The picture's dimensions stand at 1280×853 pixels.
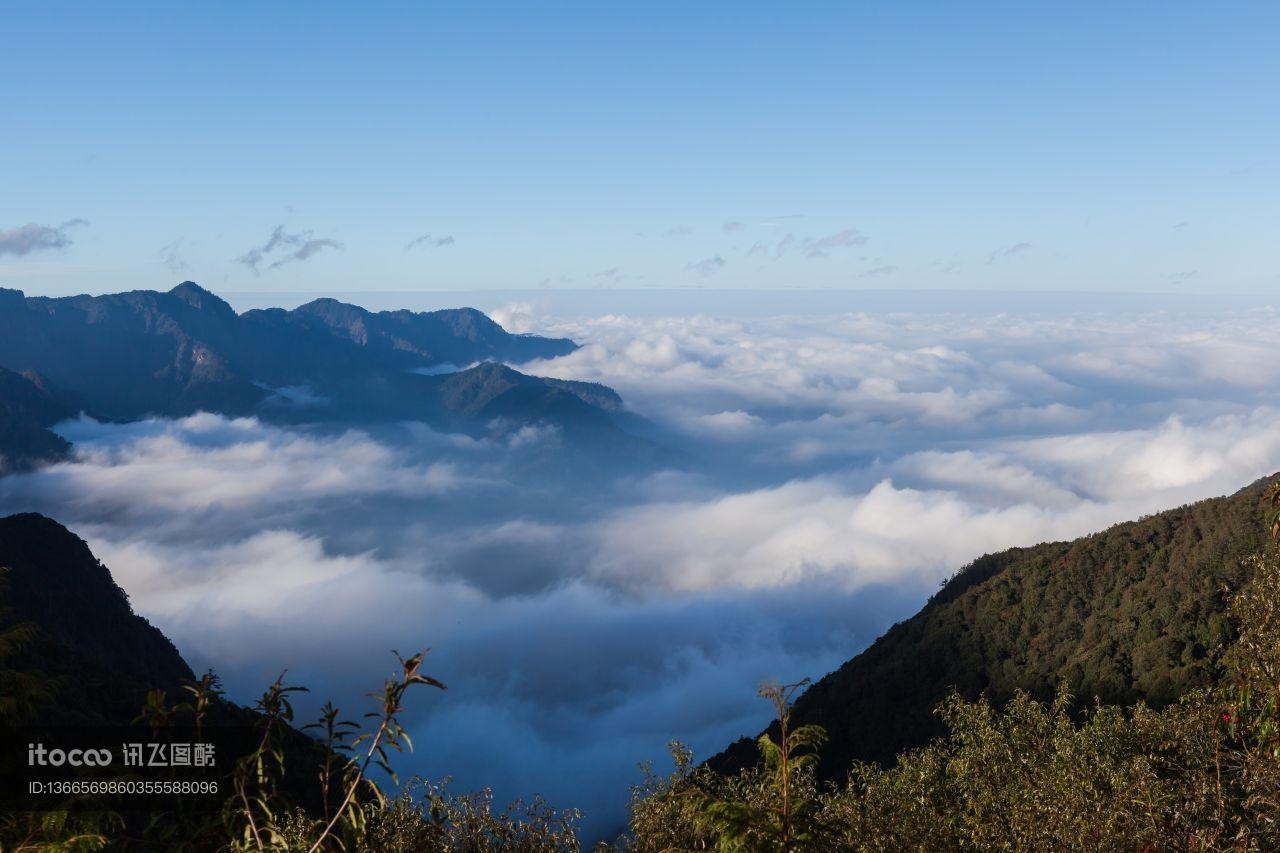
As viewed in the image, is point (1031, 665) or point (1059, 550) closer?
point (1031, 665)

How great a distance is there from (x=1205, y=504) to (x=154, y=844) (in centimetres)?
11751

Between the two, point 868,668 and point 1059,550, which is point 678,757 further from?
point 1059,550

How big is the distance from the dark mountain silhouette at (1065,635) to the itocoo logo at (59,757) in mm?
74911

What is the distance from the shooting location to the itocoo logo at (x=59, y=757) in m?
15.6

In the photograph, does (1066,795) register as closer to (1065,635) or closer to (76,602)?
(1065,635)

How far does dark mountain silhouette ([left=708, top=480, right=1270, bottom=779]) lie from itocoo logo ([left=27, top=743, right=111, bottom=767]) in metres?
74.9

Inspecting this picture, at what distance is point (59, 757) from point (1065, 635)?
344 feet

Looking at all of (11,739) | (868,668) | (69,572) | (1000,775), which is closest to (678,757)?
(1000,775)

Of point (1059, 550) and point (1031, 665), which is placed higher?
point (1059, 550)

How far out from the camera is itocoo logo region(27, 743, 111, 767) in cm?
1563

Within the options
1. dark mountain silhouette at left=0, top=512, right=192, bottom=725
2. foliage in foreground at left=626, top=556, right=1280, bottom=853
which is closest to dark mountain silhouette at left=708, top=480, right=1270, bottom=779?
foliage in foreground at left=626, top=556, right=1280, bottom=853

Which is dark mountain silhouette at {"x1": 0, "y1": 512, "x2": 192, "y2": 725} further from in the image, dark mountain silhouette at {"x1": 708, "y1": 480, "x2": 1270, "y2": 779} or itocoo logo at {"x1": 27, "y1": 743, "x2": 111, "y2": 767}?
itocoo logo at {"x1": 27, "y1": 743, "x2": 111, "y2": 767}

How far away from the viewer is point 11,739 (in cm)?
1573

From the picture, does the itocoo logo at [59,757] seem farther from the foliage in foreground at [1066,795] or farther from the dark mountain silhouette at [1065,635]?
the dark mountain silhouette at [1065,635]
